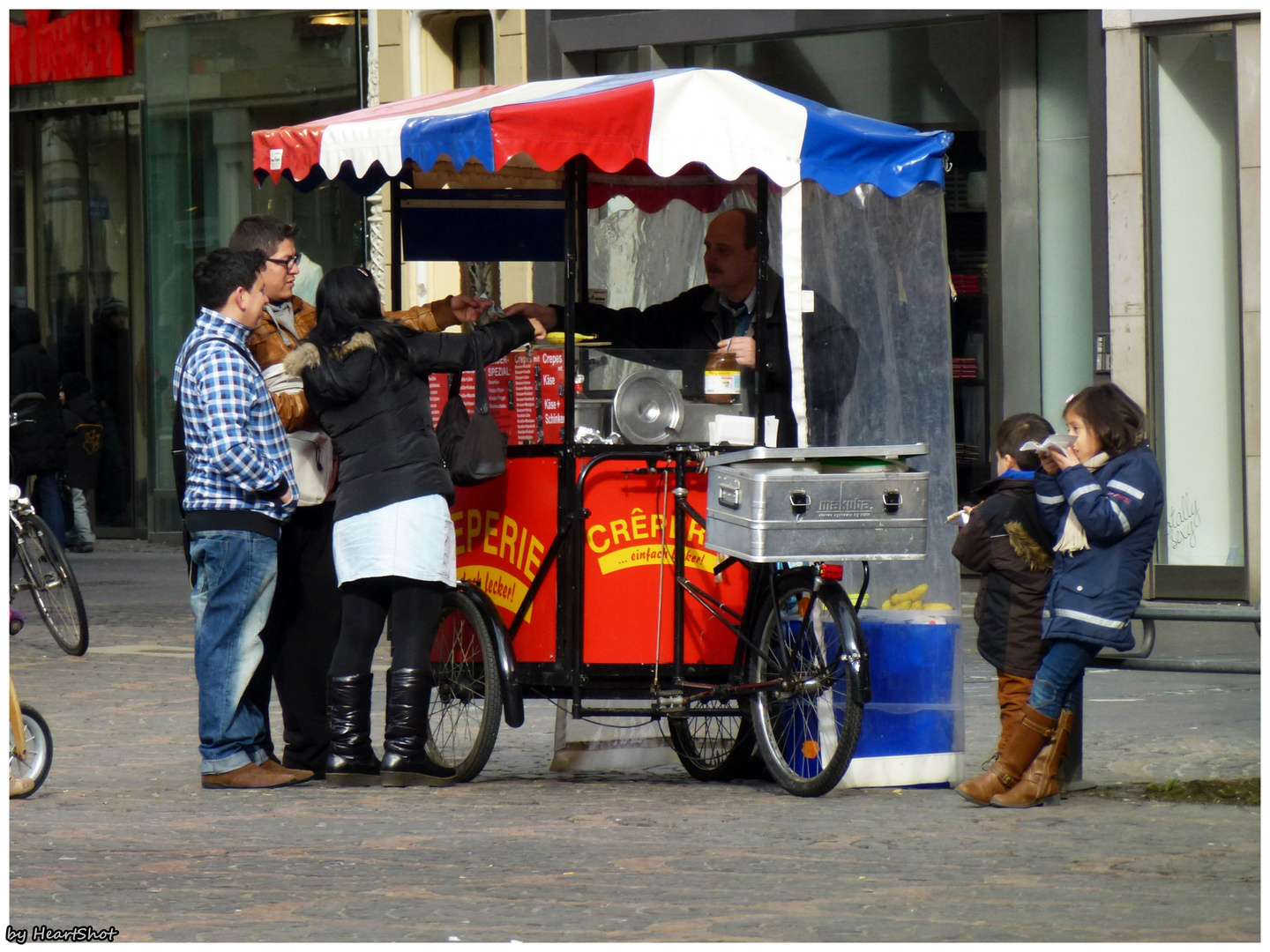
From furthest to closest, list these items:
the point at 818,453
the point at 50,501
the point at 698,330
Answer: the point at 50,501 < the point at 698,330 < the point at 818,453

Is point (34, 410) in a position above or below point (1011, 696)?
above

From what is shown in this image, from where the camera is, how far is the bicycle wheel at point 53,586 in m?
11.0

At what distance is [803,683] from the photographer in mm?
6555

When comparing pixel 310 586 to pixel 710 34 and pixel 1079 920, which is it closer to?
pixel 1079 920

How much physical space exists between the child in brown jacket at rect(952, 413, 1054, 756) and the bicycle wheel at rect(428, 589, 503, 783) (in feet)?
5.61

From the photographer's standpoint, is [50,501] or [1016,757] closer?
[1016,757]

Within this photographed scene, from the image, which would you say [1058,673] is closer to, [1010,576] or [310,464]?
[1010,576]

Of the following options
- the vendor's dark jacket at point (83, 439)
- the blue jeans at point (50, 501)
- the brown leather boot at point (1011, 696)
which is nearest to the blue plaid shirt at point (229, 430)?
the brown leather boot at point (1011, 696)

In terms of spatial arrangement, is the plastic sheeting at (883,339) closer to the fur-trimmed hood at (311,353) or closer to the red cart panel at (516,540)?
the red cart panel at (516,540)

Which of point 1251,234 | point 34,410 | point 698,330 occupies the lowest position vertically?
point 34,410

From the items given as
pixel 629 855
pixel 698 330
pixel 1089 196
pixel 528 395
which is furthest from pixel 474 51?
pixel 629 855

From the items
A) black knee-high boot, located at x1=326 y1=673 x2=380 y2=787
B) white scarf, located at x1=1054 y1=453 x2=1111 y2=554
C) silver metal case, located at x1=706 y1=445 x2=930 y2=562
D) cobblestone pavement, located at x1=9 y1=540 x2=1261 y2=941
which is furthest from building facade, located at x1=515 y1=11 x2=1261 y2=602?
black knee-high boot, located at x1=326 y1=673 x2=380 y2=787

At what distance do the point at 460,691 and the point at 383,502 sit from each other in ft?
2.75

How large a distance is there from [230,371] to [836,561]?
7.22ft
